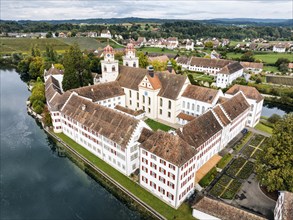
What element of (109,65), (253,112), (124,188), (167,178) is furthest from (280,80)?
(124,188)

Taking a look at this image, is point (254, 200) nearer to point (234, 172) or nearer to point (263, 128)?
point (234, 172)

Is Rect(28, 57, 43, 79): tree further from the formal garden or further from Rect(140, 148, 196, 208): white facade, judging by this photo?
the formal garden

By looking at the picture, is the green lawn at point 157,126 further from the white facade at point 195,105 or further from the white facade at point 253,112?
the white facade at point 253,112

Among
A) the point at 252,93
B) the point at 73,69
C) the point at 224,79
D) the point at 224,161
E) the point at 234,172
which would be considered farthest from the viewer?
the point at 224,79

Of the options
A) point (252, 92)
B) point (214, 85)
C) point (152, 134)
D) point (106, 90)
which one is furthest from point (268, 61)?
point (152, 134)

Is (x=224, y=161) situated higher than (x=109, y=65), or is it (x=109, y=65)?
(x=109, y=65)

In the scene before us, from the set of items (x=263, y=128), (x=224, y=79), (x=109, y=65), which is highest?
(x=109, y=65)

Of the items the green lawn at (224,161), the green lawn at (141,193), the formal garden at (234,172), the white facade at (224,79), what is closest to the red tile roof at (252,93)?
the formal garden at (234,172)

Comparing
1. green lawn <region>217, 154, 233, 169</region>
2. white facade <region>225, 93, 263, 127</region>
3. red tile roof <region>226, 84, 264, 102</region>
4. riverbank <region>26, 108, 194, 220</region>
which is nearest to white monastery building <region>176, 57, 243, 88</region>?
red tile roof <region>226, 84, 264, 102</region>
